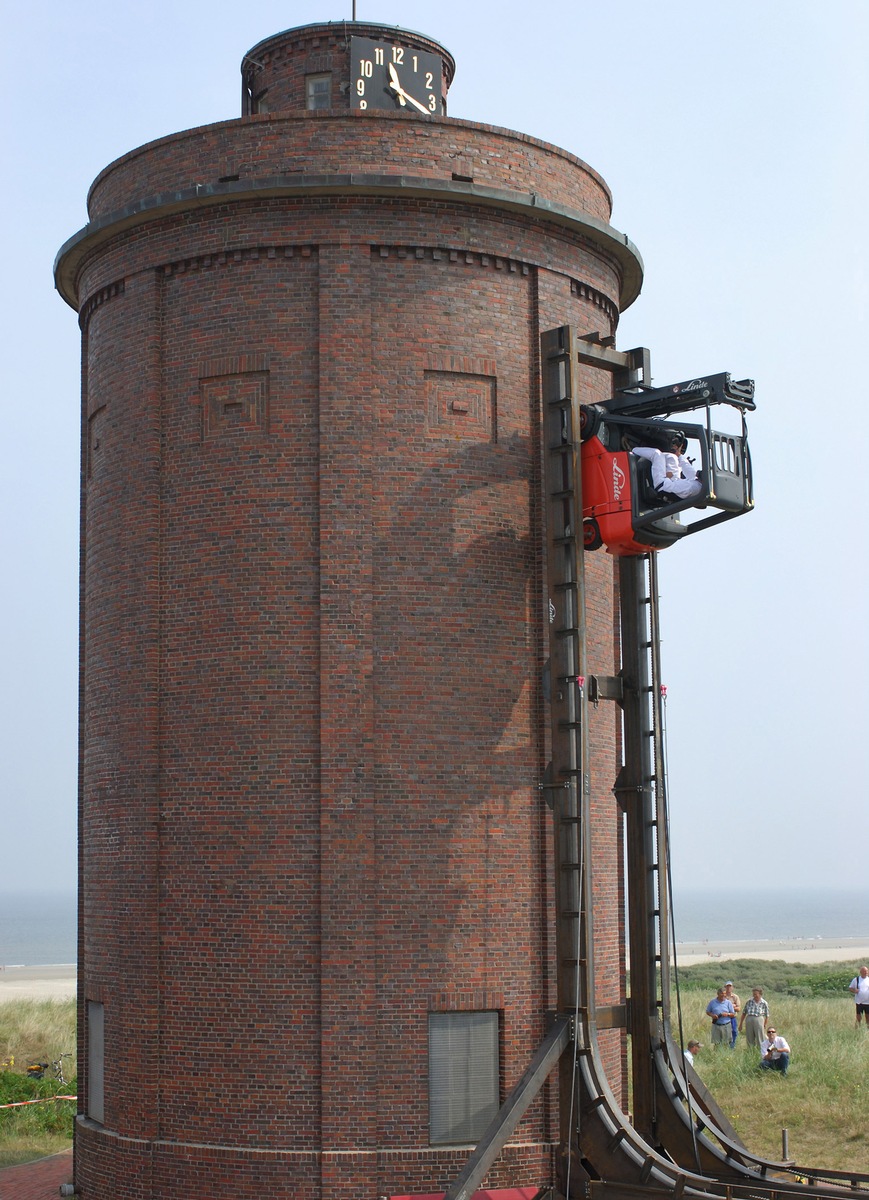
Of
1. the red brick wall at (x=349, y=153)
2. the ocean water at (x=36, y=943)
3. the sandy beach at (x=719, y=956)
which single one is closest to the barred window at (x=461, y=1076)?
the red brick wall at (x=349, y=153)

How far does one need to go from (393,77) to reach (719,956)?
3501 inches

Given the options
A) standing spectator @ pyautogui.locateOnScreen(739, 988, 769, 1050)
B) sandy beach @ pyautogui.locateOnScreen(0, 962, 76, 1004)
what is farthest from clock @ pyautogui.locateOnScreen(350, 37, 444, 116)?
sandy beach @ pyautogui.locateOnScreen(0, 962, 76, 1004)

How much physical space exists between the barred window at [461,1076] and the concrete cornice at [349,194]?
1015 cm

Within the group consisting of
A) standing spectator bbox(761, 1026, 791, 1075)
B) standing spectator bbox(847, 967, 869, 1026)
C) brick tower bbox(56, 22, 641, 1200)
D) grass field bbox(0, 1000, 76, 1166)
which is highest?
brick tower bbox(56, 22, 641, 1200)

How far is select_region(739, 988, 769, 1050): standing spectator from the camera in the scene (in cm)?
2777

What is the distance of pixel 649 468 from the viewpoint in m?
18.1

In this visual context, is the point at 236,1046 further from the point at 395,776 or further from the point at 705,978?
the point at 705,978

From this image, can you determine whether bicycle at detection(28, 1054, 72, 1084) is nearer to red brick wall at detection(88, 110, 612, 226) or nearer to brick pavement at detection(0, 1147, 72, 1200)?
brick pavement at detection(0, 1147, 72, 1200)

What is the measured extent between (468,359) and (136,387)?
14.7 ft

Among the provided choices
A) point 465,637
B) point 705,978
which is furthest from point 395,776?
point 705,978

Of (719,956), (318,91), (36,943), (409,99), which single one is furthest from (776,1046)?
(36,943)

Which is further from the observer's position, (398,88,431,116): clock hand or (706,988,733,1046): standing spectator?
(706,988,733,1046): standing spectator

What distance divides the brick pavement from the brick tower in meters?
1.56

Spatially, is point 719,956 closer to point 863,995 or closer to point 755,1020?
point 863,995
